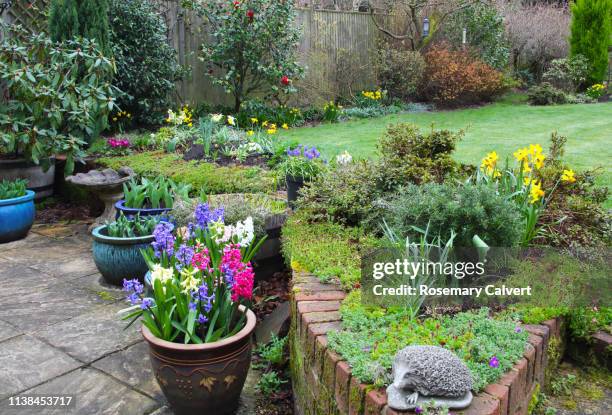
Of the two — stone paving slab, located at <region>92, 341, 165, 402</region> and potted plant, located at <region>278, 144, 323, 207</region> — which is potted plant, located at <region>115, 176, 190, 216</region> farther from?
stone paving slab, located at <region>92, 341, 165, 402</region>

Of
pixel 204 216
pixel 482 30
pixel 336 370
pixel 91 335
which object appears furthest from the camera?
pixel 482 30

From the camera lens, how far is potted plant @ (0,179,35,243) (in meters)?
5.40

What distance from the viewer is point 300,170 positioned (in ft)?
14.6

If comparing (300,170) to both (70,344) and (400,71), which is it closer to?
(70,344)

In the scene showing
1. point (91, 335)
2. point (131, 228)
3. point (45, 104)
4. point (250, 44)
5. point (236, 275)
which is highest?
point (250, 44)

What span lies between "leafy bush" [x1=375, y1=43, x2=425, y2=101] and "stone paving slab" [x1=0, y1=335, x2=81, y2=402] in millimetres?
10467

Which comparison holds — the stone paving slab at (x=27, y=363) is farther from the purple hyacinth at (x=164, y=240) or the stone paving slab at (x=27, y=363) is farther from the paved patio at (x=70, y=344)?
the purple hyacinth at (x=164, y=240)

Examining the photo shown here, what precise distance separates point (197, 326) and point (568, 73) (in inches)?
544

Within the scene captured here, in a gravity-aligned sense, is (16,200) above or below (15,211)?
above

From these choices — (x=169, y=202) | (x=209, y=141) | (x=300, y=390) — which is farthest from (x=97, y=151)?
(x=300, y=390)

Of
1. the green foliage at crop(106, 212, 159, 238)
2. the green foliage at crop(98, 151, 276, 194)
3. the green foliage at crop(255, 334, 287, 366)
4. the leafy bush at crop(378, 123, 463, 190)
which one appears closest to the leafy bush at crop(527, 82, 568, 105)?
the green foliage at crop(98, 151, 276, 194)

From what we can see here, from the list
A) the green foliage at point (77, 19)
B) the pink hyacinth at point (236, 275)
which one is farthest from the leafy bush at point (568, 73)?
the pink hyacinth at point (236, 275)

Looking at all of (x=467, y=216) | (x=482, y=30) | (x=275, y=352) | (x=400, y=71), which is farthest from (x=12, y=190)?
(x=482, y=30)

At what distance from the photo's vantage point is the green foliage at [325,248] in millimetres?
2904
